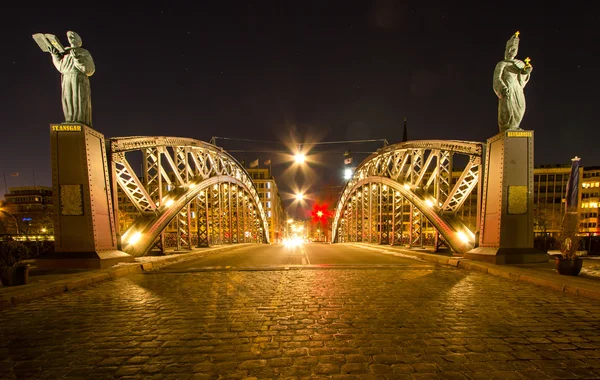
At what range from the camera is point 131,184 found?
48.9ft

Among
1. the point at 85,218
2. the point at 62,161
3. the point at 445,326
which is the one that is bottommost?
the point at 445,326

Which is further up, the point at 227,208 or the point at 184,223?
the point at 184,223

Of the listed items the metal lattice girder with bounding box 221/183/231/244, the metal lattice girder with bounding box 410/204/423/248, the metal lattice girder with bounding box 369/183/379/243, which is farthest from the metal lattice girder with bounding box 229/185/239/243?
the metal lattice girder with bounding box 410/204/423/248

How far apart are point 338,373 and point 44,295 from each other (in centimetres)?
758

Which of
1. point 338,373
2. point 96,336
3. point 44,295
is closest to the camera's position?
point 338,373

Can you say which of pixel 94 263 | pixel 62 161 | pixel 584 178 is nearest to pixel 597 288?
pixel 94 263

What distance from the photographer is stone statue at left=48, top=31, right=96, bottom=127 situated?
35.1 ft

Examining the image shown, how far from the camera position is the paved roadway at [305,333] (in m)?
3.57

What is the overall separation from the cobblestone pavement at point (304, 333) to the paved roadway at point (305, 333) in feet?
0.07

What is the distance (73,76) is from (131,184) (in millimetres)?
5595

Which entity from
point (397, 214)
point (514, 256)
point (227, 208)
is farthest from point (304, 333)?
point (227, 208)

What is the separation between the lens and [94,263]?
10.3 meters

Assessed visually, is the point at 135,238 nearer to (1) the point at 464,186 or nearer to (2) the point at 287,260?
(2) the point at 287,260

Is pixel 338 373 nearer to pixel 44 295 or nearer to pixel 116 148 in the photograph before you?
pixel 44 295
